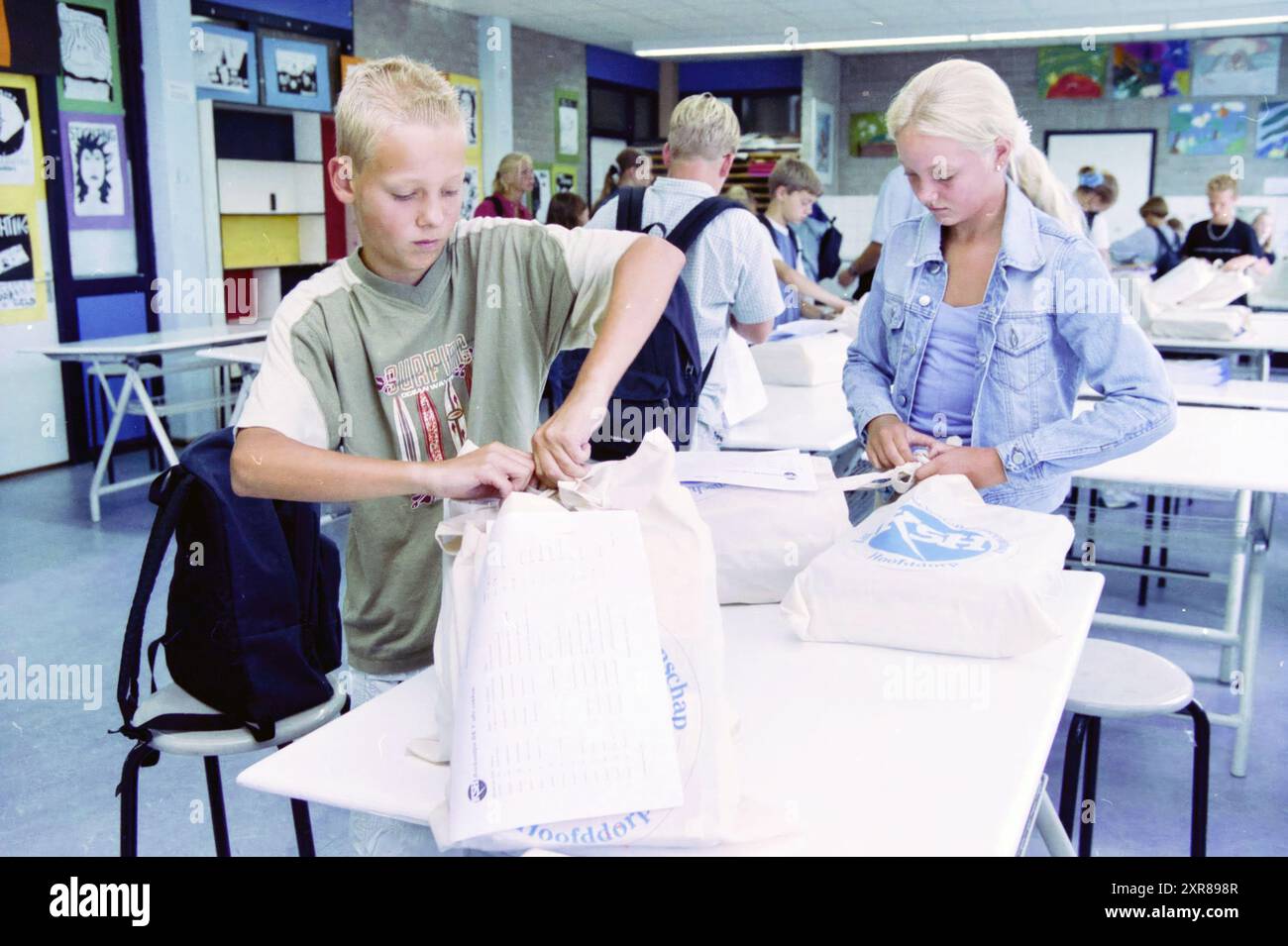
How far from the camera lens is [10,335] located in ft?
18.3

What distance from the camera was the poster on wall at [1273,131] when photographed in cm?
1043

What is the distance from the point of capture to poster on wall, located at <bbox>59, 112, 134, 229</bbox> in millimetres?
5746

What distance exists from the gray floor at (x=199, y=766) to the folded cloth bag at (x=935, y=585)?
109 centimetres

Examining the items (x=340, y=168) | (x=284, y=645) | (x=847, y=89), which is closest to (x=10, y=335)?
(x=284, y=645)

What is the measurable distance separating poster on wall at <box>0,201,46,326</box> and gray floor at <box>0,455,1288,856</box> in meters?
1.98

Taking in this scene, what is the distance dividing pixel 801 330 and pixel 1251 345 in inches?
75.7

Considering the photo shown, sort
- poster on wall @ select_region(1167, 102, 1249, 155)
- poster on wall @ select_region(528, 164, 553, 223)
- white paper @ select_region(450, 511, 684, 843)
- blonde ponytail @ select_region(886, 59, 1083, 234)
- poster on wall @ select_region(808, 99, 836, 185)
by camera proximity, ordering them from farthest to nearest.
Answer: poster on wall @ select_region(808, 99, 836, 185) < poster on wall @ select_region(1167, 102, 1249, 155) < poster on wall @ select_region(528, 164, 553, 223) < blonde ponytail @ select_region(886, 59, 1083, 234) < white paper @ select_region(450, 511, 684, 843)

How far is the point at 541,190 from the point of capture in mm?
9953

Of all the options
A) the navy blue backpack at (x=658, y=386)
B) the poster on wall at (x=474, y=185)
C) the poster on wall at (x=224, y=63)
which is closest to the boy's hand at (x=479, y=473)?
the navy blue backpack at (x=658, y=386)

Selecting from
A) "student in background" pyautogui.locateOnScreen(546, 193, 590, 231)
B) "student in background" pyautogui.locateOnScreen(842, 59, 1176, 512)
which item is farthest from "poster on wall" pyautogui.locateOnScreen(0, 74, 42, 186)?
"student in background" pyautogui.locateOnScreen(842, 59, 1176, 512)

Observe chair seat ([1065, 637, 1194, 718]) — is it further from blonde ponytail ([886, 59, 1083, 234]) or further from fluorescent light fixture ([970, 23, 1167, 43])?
fluorescent light fixture ([970, 23, 1167, 43])

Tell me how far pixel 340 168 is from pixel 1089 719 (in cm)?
140
